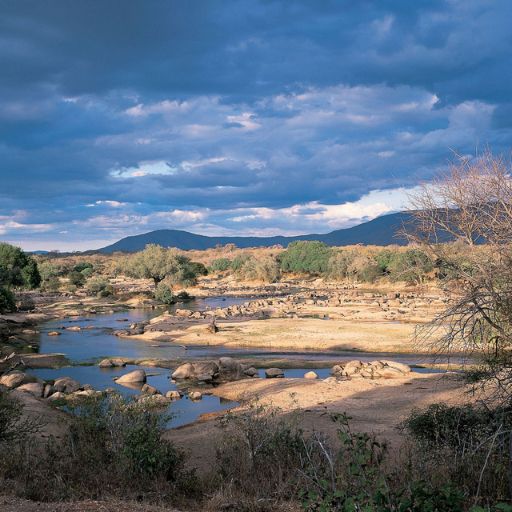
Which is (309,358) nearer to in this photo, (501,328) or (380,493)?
(501,328)

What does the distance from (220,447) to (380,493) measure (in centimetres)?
1262

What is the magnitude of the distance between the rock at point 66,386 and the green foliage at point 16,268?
39.0 m

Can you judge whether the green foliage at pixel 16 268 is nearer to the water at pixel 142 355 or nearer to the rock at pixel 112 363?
the water at pixel 142 355

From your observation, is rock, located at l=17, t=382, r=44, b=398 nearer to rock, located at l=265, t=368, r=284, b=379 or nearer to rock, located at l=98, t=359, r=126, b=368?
rock, located at l=98, t=359, r=126, b=368

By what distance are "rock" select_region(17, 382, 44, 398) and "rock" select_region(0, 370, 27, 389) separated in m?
0.45

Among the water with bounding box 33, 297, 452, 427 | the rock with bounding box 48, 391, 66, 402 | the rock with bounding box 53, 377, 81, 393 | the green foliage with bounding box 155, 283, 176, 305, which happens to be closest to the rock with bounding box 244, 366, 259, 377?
the water with bounding box 33, 297, 452, 427

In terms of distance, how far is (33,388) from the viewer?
30766 mm

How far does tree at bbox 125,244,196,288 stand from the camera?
10306 cm

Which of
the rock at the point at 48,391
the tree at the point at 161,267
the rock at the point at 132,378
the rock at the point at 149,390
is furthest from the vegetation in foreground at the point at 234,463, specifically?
the tree at the point at 161,267

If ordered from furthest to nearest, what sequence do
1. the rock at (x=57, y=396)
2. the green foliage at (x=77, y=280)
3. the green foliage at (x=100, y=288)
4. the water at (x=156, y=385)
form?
the green foliage at (x=77, y=280), the green foliage at (x=100, y=288), the rock at (x=57, y=396), the water at (x=156, y=385)

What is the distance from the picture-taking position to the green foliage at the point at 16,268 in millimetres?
69000

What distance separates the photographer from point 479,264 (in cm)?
1412

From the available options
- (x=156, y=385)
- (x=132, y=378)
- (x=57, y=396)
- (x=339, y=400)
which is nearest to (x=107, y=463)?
(x=57, y=396)

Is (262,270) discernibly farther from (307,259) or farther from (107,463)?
(107,463)
